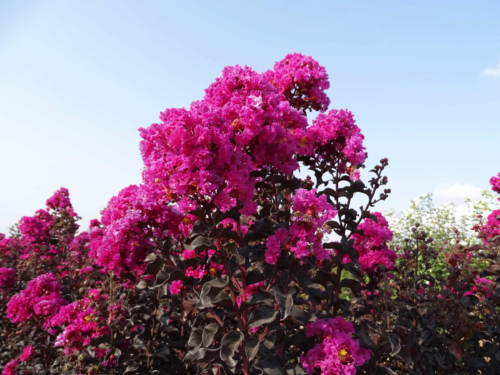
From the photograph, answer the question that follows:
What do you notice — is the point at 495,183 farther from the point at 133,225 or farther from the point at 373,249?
Answer: the point at 133,225

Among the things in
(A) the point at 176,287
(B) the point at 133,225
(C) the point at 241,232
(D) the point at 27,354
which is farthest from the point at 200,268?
(D) the point at 27,354

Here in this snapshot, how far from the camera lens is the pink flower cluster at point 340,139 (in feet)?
9.87

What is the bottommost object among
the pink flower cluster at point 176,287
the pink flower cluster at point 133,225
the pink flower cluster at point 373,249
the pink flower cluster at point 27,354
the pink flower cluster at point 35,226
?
the pink flower cluster at point 27,354

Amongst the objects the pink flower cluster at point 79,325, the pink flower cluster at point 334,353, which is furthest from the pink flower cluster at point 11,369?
the pink flower cluster at point 334,353

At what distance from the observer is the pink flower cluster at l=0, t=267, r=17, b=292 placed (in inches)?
194

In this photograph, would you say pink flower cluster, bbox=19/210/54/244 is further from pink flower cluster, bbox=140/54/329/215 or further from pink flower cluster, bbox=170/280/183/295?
pink flower cluster, bbox=140/54/329/215

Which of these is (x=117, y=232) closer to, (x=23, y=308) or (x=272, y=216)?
(x=272, y=216)

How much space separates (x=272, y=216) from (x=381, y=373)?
1427 millimetres

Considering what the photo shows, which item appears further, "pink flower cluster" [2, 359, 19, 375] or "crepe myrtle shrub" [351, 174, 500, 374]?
"pink flower cluster" [2, 359, 19, 375]

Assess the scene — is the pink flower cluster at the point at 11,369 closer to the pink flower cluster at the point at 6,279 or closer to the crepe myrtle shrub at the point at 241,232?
the crepe myrtle shrub at the point at 241,232

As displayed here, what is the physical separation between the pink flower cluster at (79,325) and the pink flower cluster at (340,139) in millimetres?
2323

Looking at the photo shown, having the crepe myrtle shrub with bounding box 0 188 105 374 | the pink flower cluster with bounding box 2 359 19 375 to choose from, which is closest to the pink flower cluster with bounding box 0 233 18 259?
the crepe myrtle shrub with bounding box 0 188 105 374

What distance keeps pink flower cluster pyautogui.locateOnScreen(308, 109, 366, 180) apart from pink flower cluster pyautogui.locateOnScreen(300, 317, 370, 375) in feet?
4.46

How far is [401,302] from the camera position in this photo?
3072 millimetres
